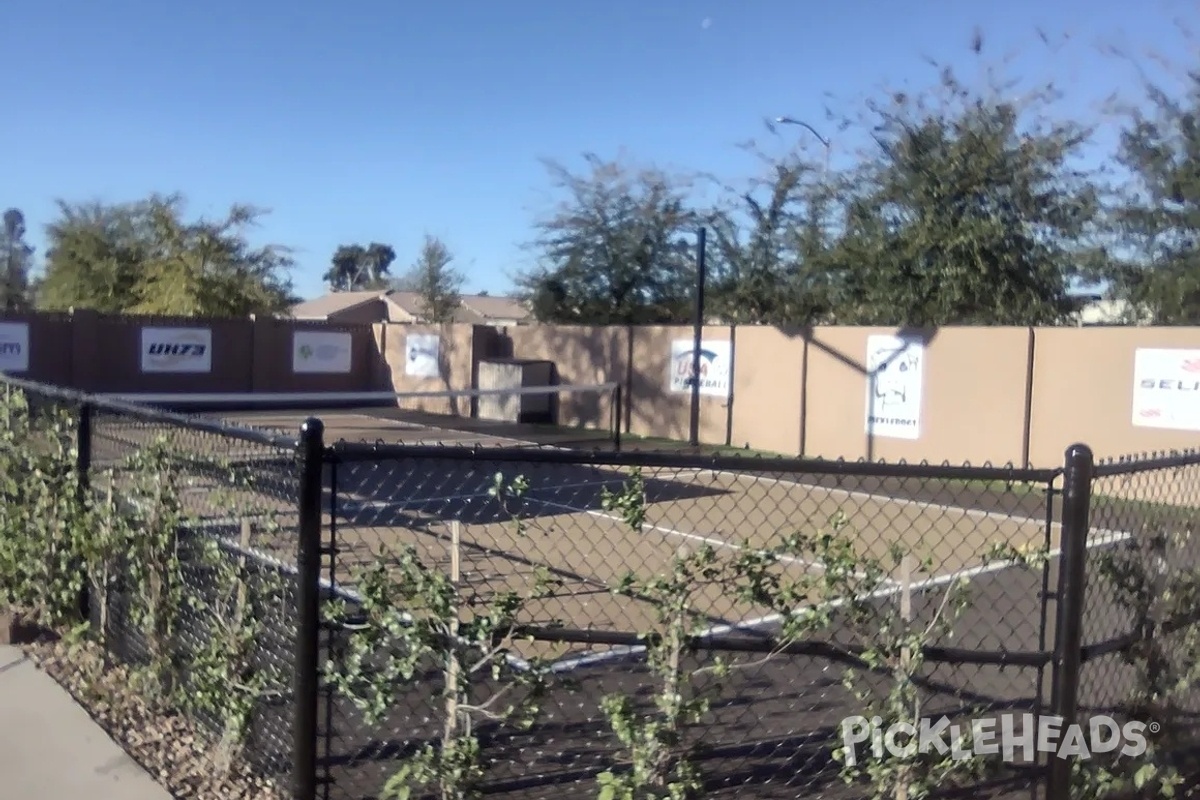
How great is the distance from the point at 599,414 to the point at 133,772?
20.6m

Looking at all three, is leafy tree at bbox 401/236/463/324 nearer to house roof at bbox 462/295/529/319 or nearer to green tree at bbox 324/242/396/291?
house roof at bbox 462/295/529/319

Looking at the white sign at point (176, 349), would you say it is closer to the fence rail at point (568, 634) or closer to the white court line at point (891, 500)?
the white court line at point (891, 500)

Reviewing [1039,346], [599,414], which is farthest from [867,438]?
[599,414]

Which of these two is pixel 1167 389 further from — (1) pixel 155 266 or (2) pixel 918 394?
(1) pixel 155 266

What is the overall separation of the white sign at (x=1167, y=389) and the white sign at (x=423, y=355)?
19.8 m

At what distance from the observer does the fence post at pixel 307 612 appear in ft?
11.9

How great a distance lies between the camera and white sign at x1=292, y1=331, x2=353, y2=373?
32.3 metres

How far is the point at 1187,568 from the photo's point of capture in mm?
4508

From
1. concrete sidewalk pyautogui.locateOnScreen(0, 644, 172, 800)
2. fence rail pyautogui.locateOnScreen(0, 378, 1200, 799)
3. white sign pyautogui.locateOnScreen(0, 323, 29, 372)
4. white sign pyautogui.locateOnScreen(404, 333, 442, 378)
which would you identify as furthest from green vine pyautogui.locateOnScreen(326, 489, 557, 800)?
white sign pyautogui.locateOnScreen(404, 333, 442, 378)

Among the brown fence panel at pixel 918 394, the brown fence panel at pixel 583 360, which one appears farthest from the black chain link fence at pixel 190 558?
the brown fence panel at pixel 583 360

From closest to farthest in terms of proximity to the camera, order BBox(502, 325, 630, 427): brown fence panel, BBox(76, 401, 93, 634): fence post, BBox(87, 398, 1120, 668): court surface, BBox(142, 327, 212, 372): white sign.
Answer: BBox(87, 398, 1120, 668): court surface < BBox(76, 401, 93, 634): fence post < BBox(502, 325, 630, 427): brown fence panel < BBox(142, 327, 212, 372): white sign

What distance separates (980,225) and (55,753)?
19.3 m

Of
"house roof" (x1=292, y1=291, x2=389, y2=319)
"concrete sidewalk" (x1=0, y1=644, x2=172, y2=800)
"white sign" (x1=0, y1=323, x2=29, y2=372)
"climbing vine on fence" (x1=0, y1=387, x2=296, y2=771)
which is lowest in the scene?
"concrete sidewalk" (x1=0, y1=644, x2=172, y2=800)

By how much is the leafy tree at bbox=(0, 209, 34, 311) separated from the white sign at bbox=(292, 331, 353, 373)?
31665mm
